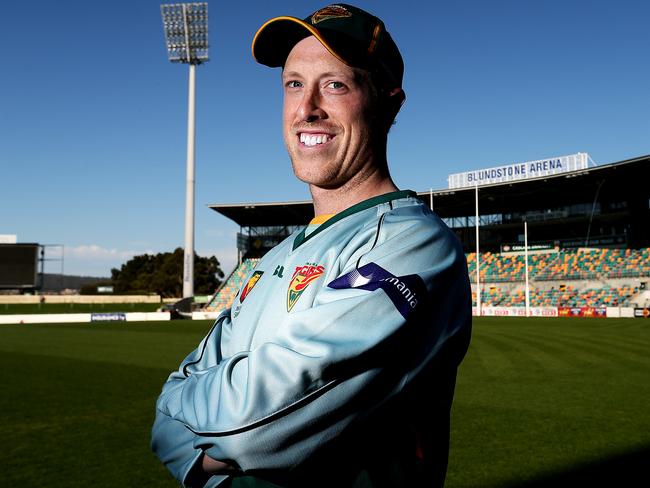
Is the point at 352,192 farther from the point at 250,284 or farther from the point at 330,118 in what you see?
the point at 250,284

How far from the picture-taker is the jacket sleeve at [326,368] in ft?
3.52

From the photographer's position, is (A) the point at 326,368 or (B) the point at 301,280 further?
(B) the point at 301,280

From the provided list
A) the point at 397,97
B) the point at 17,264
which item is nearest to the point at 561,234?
the point at 397,97

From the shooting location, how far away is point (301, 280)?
1387 mm

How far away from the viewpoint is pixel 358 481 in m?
1.23

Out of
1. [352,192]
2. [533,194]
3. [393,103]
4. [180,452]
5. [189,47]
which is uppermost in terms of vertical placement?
[189,47]

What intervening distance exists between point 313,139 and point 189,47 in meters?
53.1

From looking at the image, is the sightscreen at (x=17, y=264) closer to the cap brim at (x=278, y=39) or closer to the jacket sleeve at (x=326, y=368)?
the cap brim at (x=278, y=39)

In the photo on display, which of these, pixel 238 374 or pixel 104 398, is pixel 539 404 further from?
pixel 238 374

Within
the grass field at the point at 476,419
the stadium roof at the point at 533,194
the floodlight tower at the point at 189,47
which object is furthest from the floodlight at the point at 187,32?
the grass field at the point at 476,419

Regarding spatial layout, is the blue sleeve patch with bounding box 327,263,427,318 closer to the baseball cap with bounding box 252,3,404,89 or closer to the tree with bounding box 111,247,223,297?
the baseball cap with bounding box 252,3,404,89

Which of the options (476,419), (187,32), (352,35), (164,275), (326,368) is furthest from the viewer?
(164,275)

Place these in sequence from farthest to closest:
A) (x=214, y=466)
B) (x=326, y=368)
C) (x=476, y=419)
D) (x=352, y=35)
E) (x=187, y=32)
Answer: (x=187, y=32) < (x=476, y=419) < (x=352, y=35) < (x=214, y=466) < (x=326, y=368)

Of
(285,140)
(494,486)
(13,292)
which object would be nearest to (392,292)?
(285,140)
